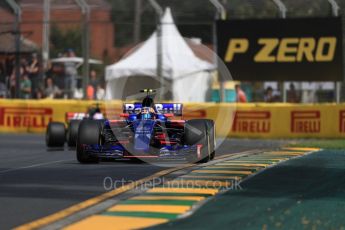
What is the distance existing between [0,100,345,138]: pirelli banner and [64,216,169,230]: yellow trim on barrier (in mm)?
16206


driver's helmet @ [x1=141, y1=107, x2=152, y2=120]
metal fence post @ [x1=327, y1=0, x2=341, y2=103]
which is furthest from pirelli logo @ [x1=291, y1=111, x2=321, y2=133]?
driver's helmet @ [x1=141, y1=107, x2=152, y2=120]

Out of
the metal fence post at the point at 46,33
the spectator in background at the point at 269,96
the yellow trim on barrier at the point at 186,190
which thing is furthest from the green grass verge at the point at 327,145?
the yellow trim on barrier at the point at 186,190

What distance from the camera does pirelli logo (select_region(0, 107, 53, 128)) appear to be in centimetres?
2809

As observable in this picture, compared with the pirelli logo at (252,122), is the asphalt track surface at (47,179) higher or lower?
lower

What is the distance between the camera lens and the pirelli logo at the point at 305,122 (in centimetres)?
2448

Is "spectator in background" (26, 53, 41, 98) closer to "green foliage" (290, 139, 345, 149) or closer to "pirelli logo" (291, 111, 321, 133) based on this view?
"pirelli logo" (291, 111, 321, 133)

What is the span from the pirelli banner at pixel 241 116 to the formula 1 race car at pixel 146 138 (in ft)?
32.5

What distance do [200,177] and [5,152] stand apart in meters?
7.68

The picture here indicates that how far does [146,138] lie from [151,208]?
5.19 m

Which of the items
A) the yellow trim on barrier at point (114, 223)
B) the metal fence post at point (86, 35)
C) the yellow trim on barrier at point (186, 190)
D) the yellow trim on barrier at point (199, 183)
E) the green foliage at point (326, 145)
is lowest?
the yellow trim on barrier at point (114, 223)

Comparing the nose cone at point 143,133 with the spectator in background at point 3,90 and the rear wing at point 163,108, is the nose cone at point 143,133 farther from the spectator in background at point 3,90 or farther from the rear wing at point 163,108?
the spectator in background at point 3,90

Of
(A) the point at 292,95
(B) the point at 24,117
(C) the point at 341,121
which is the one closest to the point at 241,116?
(A) the point at 292,95

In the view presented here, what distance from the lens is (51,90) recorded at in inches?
1136

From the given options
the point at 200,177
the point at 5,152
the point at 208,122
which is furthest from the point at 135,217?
the point at 5,152
